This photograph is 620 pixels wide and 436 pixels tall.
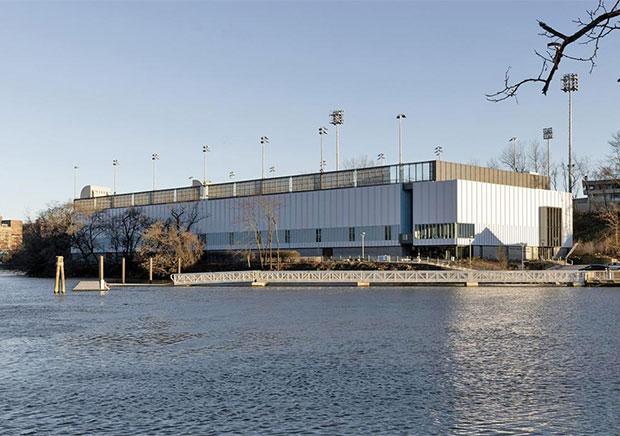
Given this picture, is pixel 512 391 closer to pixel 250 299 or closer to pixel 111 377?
pixel 111 377

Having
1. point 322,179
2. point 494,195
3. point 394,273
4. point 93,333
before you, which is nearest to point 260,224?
point 322,179

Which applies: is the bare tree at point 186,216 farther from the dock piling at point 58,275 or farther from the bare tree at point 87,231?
the dock piling at point 58,275

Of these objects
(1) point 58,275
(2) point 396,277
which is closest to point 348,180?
(2) point 396,277

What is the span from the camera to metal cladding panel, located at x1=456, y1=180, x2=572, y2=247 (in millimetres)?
122188

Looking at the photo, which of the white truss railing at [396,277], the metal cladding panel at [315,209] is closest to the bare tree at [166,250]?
the white truss railing at [396,277]

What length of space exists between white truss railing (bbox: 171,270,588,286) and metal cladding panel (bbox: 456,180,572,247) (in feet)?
112

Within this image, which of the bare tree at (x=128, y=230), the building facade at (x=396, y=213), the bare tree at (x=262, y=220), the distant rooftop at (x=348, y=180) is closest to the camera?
the building facade at (x=396, y=213)

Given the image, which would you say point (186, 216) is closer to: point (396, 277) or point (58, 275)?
point (58, 275)

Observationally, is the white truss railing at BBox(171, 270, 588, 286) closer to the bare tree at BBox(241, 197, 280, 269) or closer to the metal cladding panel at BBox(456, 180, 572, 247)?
the metal cladding panel at BBox(456, 180, 572, 247)

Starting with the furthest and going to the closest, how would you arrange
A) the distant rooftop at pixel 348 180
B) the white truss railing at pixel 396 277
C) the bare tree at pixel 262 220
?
the bare tree at pixel 262 220, the distant rooftop at pixel 348 180, the white truss railing at pixel 396 277

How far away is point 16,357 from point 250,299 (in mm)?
37215

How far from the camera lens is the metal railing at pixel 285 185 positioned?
12681cm

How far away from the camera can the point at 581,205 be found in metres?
178

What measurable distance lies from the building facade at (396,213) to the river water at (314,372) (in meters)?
72.3
